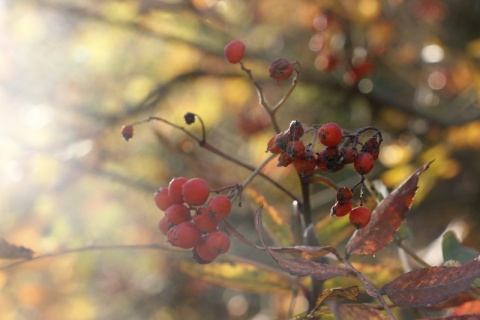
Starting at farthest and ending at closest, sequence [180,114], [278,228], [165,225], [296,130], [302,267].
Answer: [180,114], [278,228], [165,225], [296,130], [302,267]

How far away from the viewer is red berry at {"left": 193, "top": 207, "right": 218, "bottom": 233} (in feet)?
3.28

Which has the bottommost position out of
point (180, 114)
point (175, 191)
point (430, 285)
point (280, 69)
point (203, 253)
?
Answer: point (430, 285)

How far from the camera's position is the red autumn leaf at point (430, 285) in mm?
803

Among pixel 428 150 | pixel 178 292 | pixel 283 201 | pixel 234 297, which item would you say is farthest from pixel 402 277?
pixel 178 292

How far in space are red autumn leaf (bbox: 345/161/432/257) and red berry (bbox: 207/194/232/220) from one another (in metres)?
0.20

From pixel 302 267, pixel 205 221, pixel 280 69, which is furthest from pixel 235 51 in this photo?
pixel 302 267

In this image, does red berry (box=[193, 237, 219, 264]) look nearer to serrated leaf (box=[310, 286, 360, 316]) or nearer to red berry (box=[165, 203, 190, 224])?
red berry (box=[165, 203, 190, 224])

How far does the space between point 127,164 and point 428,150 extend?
1.27m

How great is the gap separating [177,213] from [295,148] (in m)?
0.22

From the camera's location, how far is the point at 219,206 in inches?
38.3

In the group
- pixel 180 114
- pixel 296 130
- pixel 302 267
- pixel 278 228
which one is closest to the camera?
pixel 302 267

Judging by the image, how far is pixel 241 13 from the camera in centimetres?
308

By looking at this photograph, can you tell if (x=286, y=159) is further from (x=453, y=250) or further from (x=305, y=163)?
(x=453, y=250)

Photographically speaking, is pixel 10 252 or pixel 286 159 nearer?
pixel 286 159
